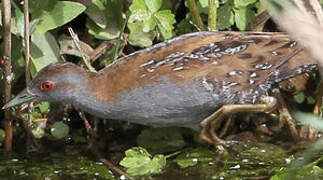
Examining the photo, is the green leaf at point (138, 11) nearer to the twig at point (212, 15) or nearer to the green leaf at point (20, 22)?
the twig at point (212, 15)

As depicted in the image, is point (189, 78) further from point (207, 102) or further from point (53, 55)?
point (53, 55)

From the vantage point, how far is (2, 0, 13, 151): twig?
4.21 metres

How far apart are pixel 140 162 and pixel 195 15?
3.79ft

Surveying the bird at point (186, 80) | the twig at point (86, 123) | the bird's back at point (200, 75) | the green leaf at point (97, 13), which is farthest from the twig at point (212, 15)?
the twig at point (86, 123)

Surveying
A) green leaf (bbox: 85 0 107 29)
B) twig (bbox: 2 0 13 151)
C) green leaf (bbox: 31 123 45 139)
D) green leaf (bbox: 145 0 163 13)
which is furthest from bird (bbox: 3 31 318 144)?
green leaf (bbox: 85 0 107 29)

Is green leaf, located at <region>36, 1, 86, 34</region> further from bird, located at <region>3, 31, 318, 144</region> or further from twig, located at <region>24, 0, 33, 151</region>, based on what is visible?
bird, located at <region>3, 31, 318, 144</region>

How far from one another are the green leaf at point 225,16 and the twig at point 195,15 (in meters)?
0.14

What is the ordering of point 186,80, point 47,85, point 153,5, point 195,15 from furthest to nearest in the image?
point 195,15 < point 153,5 < point 47,85 < point 186,80

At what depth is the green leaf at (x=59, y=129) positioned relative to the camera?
4723mm

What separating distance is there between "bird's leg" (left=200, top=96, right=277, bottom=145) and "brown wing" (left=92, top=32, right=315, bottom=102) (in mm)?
127

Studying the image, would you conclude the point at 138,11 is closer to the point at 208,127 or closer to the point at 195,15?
the point at 195,15

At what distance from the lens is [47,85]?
14.0 feet

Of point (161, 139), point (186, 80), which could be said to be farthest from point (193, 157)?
point (186, 80)

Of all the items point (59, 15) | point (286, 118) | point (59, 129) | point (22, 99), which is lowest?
point (286, 118)
